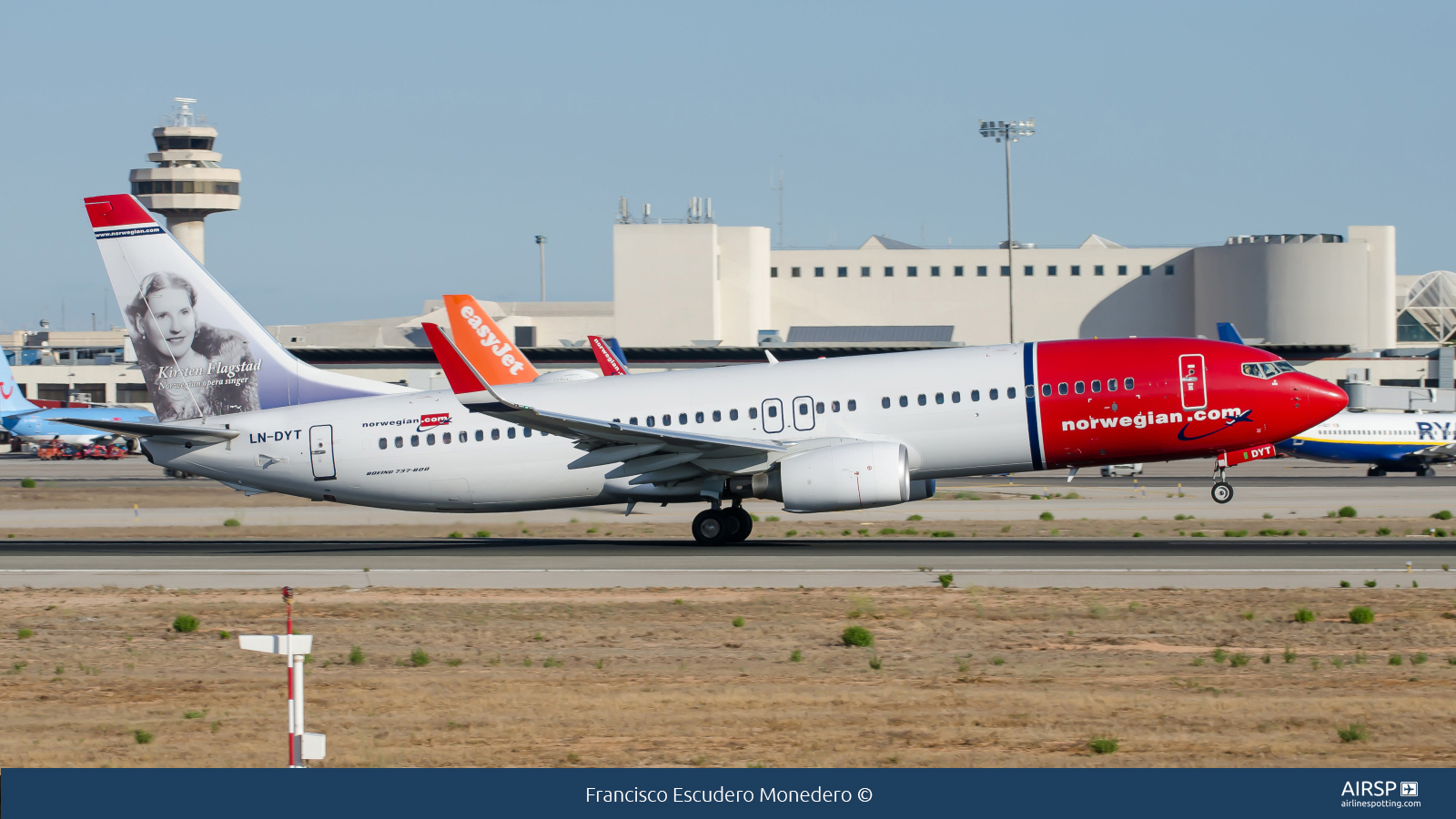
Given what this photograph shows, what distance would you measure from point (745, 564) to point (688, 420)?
474cm

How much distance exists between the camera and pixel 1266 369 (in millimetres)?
29750

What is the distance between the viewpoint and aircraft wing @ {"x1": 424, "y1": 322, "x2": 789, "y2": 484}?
28.9 m

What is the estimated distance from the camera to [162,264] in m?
32.2

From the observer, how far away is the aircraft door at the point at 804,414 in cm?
3022

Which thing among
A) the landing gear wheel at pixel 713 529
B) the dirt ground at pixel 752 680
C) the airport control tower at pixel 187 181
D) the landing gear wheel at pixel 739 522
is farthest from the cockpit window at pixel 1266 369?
the airport control tower at pixel 187 181

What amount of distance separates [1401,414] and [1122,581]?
188 feet

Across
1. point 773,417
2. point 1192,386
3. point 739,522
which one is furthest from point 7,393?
point 1192,386

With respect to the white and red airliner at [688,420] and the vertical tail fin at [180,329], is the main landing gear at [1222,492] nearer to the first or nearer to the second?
the white and red airliner at [688,420]

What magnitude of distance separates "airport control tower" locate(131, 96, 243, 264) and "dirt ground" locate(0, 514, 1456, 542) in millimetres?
113163

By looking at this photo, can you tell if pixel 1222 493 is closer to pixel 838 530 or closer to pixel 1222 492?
pixel 1222 492

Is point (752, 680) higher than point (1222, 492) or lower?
lower

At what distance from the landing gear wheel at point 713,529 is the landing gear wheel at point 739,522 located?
0.44 feet

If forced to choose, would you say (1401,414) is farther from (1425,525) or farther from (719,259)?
(719,259)

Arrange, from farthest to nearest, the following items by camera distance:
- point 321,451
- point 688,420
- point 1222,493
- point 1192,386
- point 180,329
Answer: point 1222,493, point 180,329, point 321,451, point 688,420, point 1192,386
